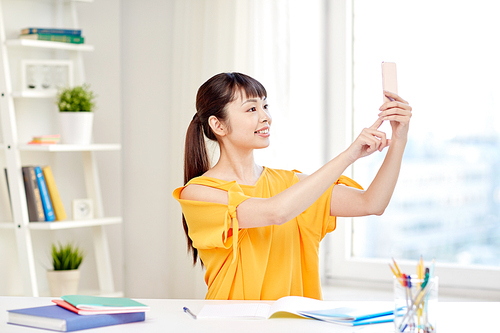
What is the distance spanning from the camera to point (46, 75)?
2799mm

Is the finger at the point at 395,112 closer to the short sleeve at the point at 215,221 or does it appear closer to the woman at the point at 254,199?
the woman at the point at 254,199

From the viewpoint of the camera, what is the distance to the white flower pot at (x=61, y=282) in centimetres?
269

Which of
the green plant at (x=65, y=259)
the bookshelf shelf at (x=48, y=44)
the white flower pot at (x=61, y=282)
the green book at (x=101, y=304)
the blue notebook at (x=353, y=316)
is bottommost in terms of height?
the white flower pot at (x=61, y=282)

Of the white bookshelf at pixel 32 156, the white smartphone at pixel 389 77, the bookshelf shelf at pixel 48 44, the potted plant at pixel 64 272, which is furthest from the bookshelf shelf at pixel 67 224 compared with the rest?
the white smartphone at pixel 389 77

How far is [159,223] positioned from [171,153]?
1.43ft

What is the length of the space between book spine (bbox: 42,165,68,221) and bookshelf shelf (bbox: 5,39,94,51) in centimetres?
58

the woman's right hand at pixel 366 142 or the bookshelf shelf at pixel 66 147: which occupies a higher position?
the woman's right hand at pixel 366 142

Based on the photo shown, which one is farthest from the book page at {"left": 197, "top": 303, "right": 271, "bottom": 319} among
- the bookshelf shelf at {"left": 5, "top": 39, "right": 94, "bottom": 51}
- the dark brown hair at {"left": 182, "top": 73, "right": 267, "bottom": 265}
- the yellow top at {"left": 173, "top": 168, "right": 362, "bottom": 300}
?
the bookshelf shelf at {"left": 5, "top": 39, "right": 94, "bottom": 51}

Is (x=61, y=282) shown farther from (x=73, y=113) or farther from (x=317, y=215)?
(x=317, y=215)

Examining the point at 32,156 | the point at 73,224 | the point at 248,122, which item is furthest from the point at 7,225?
the point at 248,122

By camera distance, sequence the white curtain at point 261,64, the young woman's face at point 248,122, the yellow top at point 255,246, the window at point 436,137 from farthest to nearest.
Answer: the white curtain at point 261,64
the window at point 436,137
the young woman's face at point 248,122
the yellow top at point 255,246

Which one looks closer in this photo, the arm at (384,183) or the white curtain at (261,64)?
the arm at (384,183)

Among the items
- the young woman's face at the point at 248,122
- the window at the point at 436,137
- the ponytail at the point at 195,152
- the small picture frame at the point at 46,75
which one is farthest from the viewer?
the small picture frame at the point at 46,75

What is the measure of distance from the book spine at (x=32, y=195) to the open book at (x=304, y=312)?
146 cm
